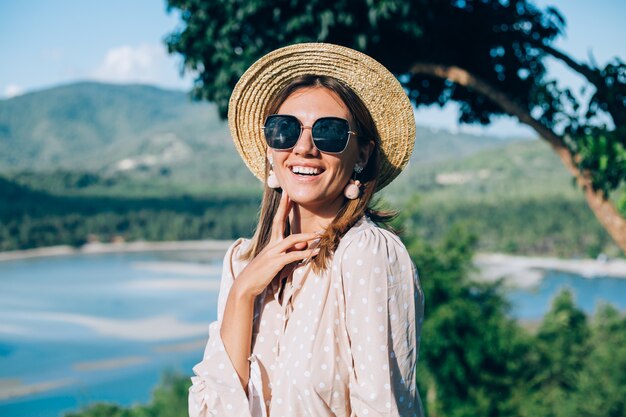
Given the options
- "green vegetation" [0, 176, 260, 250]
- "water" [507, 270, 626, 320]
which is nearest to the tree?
"water" [507, 270, 626, 320]

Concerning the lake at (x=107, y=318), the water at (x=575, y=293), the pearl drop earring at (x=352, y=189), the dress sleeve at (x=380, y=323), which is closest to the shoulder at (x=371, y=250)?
the dress sleeve at (x=380, y=323)

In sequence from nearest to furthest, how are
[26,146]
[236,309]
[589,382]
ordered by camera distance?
[236,309]
[589,382]
[26,146]

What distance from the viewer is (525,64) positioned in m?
3.73

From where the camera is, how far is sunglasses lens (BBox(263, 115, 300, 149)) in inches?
59.1

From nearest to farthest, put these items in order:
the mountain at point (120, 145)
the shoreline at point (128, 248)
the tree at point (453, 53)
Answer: the tree at point (453, 53) → the shoreline at point (128, 248) → the mountain at point (120, 145)

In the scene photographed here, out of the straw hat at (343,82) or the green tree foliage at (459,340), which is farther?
the green tree foliage at (459,340)

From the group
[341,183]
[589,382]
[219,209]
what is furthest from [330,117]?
[219,209]

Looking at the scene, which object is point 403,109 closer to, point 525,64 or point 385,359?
point 385,359

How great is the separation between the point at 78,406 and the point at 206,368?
2972cm

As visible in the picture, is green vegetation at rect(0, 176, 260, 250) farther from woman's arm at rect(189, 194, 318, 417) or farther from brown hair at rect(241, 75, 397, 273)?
woman's arm at rect(189, 194, 318, 417)

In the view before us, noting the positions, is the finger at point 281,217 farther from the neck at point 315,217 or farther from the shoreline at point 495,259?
the shoreline at point 495,259

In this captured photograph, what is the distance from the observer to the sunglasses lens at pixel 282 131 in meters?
1.50

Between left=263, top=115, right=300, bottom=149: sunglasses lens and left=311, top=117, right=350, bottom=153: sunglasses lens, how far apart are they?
0.05 meters

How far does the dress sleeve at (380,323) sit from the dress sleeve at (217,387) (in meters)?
0.26
